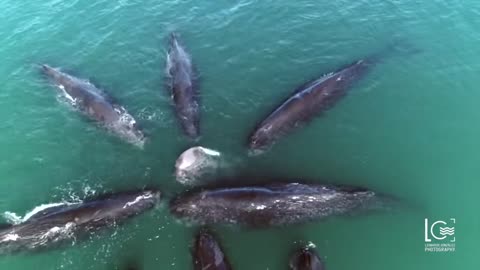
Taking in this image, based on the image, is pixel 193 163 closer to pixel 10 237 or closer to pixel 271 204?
pixel 271 204

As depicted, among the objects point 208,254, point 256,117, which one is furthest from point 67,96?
point 208,254

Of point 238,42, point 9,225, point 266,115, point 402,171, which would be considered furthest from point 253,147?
point 9,225

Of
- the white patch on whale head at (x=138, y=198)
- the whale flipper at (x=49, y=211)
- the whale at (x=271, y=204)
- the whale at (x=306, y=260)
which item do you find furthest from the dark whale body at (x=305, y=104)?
the whale flipper at (x=49, y=211)

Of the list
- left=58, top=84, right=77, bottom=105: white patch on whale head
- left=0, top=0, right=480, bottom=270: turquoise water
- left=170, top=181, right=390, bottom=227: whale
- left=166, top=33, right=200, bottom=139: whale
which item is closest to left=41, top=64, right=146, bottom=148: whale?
left=58, top=84, right=77, bottom=105: white patch on whale head

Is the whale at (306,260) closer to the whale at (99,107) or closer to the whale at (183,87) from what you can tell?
the whale at (183,87)

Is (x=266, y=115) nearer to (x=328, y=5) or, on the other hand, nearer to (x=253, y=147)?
(x=253, y=147)

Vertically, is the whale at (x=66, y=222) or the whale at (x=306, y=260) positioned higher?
the whale at (x=66, y=222)
